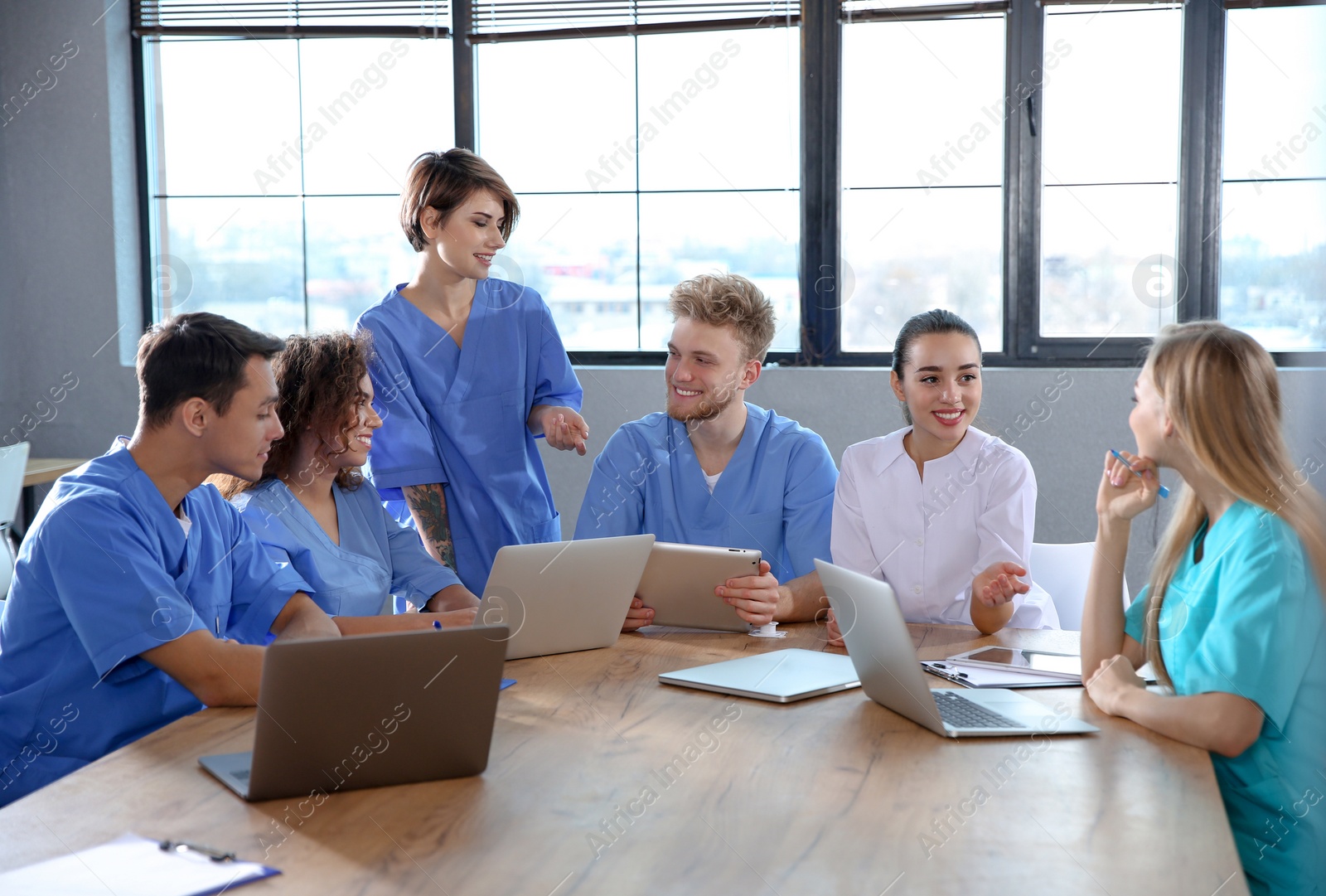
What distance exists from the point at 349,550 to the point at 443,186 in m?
0.84

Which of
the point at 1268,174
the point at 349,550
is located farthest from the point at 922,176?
the point at 349,550

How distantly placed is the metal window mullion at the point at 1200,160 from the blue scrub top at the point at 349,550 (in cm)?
260

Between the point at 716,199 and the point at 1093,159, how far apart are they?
1.22 m

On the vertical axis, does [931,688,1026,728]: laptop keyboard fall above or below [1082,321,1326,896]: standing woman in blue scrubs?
below

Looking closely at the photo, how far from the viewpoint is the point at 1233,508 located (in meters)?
1.36

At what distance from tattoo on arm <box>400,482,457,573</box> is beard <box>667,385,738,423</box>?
0.60m

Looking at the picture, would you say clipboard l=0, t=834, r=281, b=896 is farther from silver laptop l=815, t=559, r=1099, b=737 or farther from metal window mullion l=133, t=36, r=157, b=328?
metal window mullion l=133, t=36, r=157, b=328

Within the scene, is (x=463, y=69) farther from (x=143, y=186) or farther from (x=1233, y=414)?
(x=1233, y=414)

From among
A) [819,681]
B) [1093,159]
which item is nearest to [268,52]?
[1093,159]

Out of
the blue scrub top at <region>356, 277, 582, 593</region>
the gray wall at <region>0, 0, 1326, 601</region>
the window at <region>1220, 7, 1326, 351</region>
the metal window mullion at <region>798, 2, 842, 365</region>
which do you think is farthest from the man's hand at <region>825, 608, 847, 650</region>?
the window at <region>1220, 7, 1326, 351</region>

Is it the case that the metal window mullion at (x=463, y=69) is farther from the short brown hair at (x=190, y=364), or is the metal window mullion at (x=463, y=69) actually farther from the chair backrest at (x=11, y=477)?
the short brown hair at (x=190, y=364)

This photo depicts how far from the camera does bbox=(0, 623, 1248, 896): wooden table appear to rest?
957 millimetres

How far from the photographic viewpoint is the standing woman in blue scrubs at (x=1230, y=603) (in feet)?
4.05

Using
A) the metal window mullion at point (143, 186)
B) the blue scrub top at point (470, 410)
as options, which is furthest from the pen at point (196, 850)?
the metal window mullion at point (143, 186)
